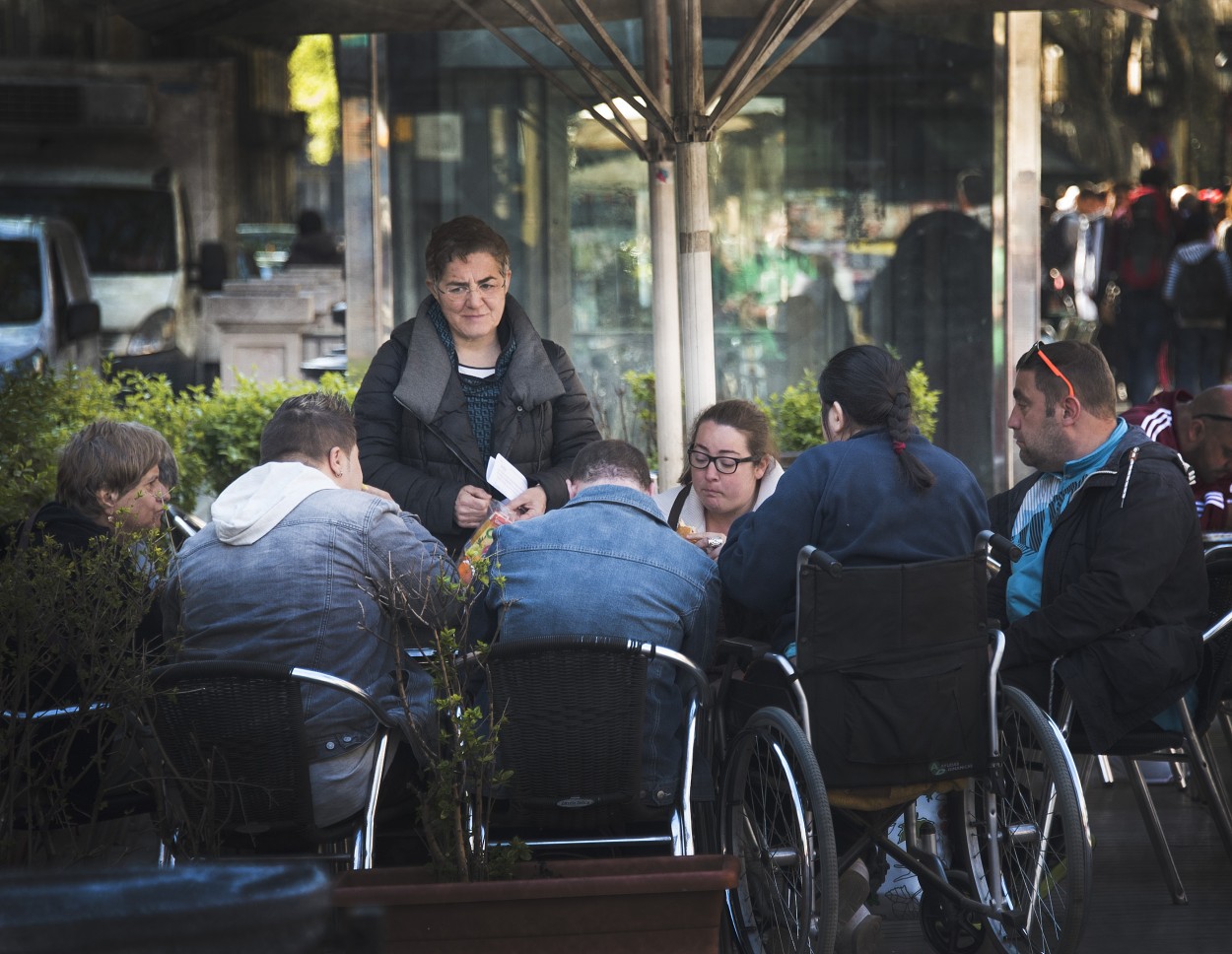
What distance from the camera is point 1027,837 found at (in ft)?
13.1

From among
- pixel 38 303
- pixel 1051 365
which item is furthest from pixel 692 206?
pixel 38 303

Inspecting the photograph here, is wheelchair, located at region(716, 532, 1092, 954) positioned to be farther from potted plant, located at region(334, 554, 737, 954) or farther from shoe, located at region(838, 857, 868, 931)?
potted plant, located at region(334, 554, 737, 954)

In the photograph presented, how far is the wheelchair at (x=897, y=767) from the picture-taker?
3.75 meters


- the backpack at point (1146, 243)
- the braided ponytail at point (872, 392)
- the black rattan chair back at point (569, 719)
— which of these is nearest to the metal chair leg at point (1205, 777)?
the braided ponytail at point (872, 392)

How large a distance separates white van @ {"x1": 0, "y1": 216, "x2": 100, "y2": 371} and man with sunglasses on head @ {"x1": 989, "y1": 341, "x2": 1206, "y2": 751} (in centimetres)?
864

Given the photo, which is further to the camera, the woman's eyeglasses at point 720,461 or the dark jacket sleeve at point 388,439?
the dark jacket sleeve at point 388,439

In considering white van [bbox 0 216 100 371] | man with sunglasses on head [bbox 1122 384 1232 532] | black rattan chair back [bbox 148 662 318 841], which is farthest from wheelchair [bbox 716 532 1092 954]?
white van [bbox 0 216 100 371]

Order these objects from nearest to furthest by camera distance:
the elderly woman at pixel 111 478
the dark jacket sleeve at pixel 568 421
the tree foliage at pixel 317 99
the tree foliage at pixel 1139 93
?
the elderly woman at pixel 111 478, the dark jacket sleeve at pixel 568 421, the tree foliage at pixel 1139 93, the tree foliage at pixel 317 99

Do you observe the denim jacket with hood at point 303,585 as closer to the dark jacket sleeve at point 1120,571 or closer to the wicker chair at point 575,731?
the wicker chair at point 575,731

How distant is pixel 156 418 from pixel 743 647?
426 centimetres

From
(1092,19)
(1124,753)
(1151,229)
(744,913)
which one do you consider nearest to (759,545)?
(744,913)

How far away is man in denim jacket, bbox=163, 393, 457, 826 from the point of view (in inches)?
149

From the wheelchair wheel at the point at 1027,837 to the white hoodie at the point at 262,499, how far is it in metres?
1.78

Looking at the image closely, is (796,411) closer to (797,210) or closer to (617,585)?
(797,210)
